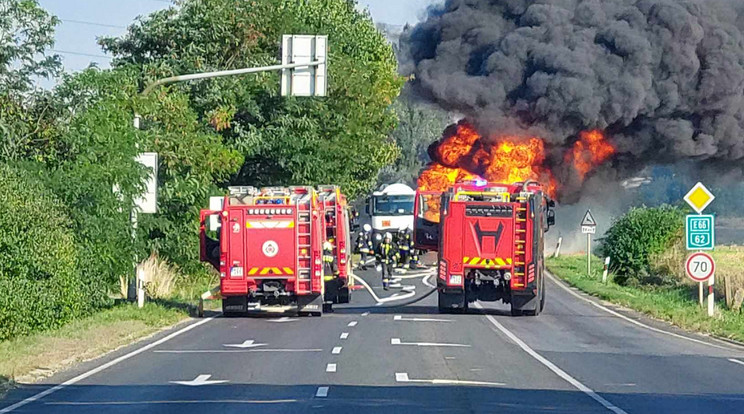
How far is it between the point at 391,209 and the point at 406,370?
3833cm

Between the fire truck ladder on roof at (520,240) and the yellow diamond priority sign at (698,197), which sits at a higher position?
the yellow diamond priority sign at (698,197)

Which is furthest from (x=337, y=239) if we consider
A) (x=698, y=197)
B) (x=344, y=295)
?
(x=698, y=197)

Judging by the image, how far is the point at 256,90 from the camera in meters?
43.9

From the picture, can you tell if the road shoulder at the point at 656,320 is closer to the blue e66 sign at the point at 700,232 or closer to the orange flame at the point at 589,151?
the blue e66 sign at the point at 700,232

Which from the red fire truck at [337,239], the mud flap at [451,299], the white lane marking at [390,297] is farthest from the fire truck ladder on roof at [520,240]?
the white lane marking at [390,297]

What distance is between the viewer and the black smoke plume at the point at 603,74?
1935 inches

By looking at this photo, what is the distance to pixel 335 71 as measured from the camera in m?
46.7

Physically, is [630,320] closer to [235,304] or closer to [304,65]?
[235,304]

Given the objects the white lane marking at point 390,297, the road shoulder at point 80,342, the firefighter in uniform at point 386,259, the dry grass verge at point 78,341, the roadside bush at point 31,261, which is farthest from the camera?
the firefighter in uniform at point 386,259

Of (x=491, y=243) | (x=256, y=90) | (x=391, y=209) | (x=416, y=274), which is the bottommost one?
(x=416, y=274)

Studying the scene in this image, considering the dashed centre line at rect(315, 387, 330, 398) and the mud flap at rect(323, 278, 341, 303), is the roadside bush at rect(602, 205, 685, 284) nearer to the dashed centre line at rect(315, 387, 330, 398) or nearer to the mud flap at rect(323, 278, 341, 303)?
the mud flap at rect(323, 278, 341, 303)

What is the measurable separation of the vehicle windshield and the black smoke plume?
18.9 feet

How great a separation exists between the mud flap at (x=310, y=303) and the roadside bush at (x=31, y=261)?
615 centimetres

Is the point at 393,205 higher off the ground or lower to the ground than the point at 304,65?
lower
